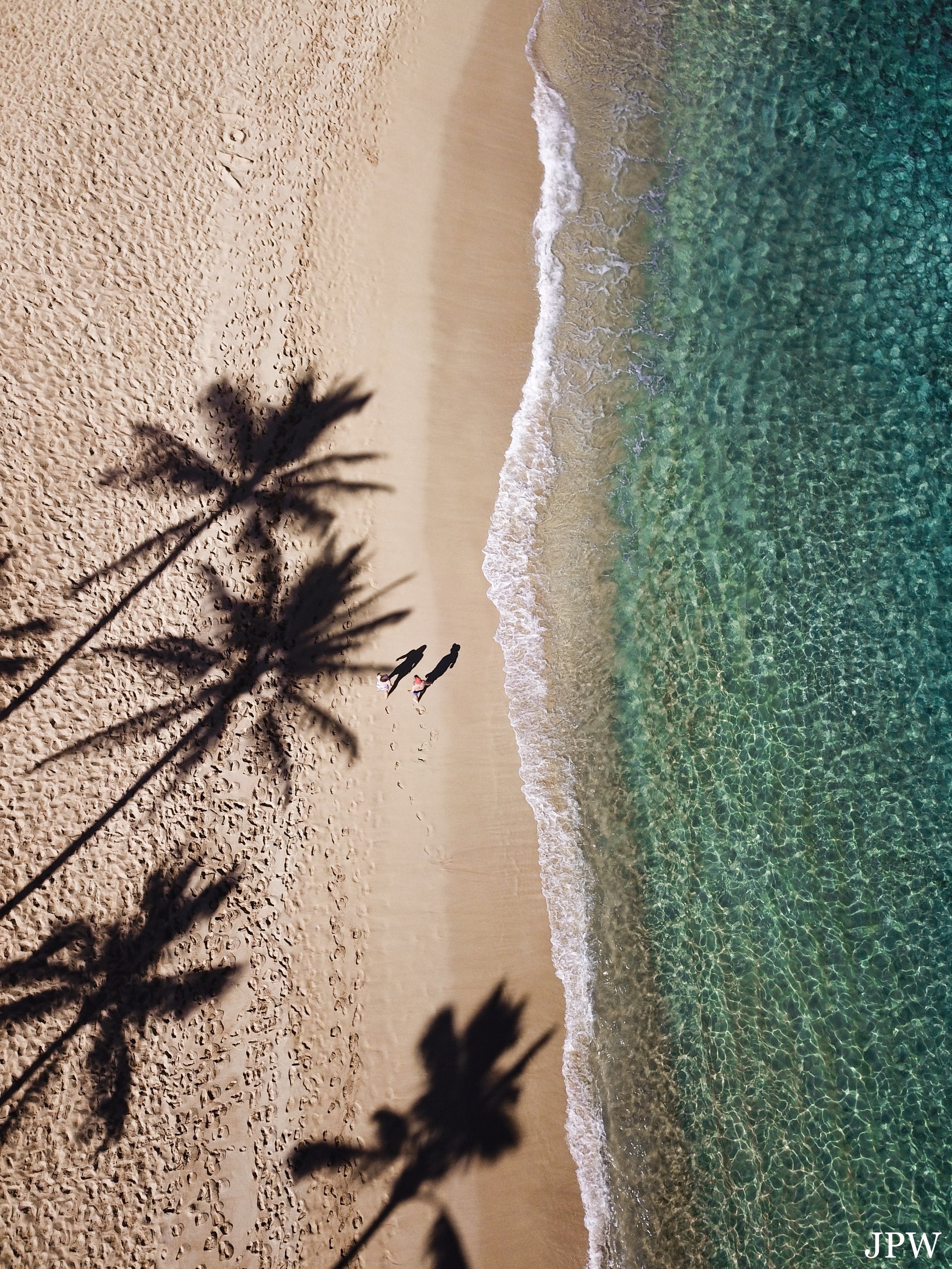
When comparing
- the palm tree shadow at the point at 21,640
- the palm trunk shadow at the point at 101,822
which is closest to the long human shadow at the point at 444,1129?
the palm trunk shadow at the point at 101,822

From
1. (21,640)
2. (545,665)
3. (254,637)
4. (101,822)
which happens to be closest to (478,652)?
(545,665)

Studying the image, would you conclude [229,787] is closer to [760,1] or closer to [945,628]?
[945,628]

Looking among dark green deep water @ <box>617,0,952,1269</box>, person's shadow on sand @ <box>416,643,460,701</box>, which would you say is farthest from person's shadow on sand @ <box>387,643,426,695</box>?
dark green deep water @ <box>617,0,952,1269</box>

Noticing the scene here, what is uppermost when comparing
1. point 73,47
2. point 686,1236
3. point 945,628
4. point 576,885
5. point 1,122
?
point 73,47

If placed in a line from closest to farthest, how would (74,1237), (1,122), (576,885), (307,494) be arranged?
(74,1237), (576,885), (307,494), (1,122)

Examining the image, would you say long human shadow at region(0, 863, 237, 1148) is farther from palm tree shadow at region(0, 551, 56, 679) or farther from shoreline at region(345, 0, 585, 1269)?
palm tree shadow at region(0, 551, 56, 679)

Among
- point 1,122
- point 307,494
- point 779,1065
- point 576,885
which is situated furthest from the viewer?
point 1,122

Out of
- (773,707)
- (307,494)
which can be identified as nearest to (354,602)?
(307,494)

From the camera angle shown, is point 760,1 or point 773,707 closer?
point 773,707
